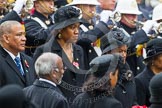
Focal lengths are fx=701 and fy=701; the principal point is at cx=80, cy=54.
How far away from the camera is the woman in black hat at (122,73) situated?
27.8ft

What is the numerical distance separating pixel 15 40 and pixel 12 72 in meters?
0.46

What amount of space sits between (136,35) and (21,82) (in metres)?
2.67

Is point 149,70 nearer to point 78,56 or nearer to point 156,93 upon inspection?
point 78,56

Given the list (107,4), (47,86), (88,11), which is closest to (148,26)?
(88,11)

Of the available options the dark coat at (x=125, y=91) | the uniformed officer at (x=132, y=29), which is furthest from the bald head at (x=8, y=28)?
the uniformed officer at (x=132, y=29)

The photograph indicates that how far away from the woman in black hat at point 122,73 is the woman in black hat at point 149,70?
0.33 meters

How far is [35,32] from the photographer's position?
32.4ft

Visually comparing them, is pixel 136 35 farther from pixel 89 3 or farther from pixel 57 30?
pixel 57 30

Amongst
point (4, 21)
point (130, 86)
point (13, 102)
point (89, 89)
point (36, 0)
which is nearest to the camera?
point (13, 102)

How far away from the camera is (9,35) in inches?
352

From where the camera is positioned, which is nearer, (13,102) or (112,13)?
(13,102)

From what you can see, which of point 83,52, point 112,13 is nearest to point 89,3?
point 112,13

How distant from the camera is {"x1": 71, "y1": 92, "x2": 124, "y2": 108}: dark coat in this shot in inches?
279

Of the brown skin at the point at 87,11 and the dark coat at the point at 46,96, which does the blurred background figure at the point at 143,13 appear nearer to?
the brown skin at the point at 87,11
